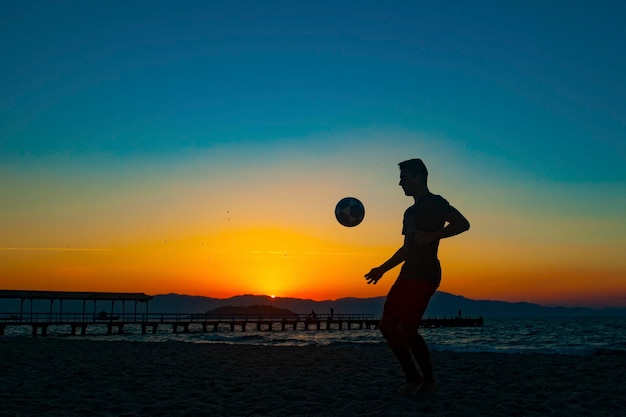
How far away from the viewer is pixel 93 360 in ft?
38.2

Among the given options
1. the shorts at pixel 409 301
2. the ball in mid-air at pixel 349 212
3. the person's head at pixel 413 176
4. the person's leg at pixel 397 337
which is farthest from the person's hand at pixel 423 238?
the ball in mid-air at pixel 349 212

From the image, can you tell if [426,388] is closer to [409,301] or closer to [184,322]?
[409,301]

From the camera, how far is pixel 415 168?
6.38 meters

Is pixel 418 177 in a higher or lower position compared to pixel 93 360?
higher

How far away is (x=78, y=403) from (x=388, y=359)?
7157mm

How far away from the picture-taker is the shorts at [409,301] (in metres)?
5.84

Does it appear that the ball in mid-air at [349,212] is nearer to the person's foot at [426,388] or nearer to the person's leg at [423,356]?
the person's leg at [423,356]

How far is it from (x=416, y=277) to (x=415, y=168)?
126cm

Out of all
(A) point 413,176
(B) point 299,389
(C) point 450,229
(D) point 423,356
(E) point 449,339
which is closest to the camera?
(C) point 450,229

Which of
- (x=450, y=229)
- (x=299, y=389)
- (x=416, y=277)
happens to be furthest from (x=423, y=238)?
(x=299, y=389)

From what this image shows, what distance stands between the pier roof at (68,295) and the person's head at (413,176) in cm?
4685

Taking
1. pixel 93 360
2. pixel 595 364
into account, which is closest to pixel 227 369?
pixel 93 360

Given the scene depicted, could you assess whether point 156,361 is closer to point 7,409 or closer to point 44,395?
point 44,395

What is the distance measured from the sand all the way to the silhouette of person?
0.54 metres
